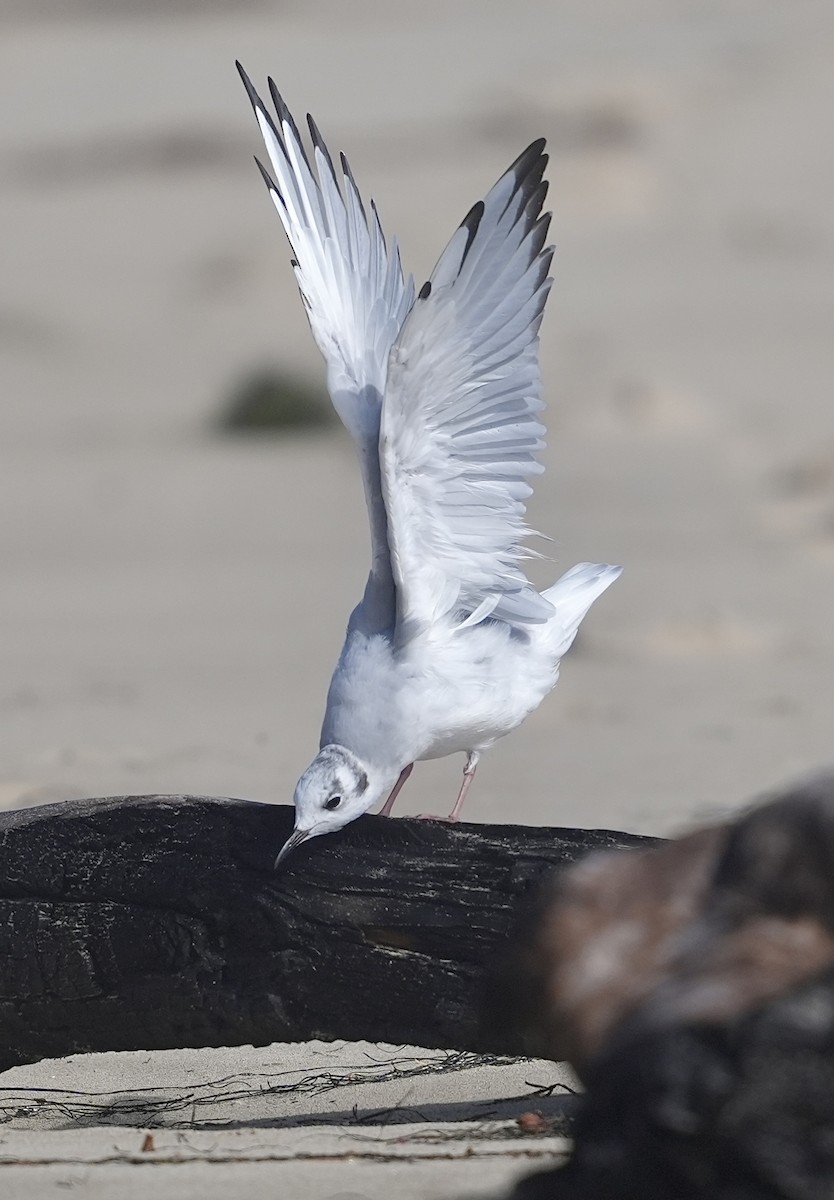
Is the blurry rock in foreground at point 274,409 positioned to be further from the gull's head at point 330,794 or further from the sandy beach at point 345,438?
the gull's head at point 330,794

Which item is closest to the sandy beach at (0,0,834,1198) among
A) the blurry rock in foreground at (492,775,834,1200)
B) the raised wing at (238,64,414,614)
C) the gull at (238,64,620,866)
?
the blurry rock in foreground at (492,775,834,1200)

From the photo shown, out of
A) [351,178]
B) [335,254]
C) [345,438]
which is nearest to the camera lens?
[351,178]

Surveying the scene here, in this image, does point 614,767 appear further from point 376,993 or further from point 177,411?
point 177,411

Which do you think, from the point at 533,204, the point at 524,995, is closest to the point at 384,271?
the point at 533,204

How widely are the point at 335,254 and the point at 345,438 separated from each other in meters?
10.9

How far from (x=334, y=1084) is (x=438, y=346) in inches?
67.1

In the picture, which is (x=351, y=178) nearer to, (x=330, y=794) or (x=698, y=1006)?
(x=330, y=794)

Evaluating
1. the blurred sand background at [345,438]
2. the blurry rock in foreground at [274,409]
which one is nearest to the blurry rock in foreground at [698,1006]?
the blurred sand background at [345,438]

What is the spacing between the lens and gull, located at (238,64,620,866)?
4395 millimetres

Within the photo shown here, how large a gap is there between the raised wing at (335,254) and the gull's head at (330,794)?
104 centimetres

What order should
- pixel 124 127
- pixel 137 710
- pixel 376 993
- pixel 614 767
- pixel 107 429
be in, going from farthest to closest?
pixel 124 127 < pixel 107 429 < pixel 137 710 < pixel 614 767 < pixel 376 993

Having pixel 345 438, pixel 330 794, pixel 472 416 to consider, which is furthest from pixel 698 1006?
pixel 345 438

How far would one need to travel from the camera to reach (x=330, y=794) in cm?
406

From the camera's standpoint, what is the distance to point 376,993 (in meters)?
3.95
